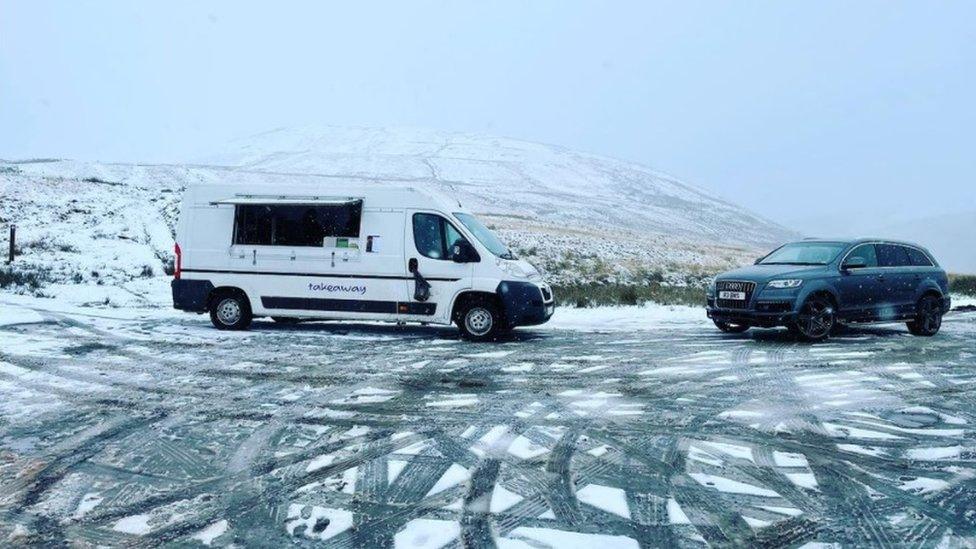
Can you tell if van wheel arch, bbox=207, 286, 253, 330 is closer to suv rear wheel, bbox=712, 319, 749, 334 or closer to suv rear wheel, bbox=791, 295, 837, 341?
suv rear wheel, bbox=712, 319, 749, 334

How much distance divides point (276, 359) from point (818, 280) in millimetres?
8298

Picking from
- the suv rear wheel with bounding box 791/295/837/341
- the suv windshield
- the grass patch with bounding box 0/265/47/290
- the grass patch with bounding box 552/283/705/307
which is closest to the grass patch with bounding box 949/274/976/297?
the grass patch with bounding box 552/283/705/307

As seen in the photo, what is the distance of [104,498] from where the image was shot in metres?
4.25

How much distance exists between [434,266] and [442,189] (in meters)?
63.0

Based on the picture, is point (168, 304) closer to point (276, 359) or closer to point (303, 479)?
point (276, 359)

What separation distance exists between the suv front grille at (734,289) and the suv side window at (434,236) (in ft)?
14.5

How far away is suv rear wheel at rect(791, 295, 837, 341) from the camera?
11.5m

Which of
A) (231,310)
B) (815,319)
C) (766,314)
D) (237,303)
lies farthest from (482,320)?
(815,319)

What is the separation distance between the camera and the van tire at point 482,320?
11172 millimetres

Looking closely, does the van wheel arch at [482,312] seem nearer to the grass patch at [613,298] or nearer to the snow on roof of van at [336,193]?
the snow on roof of van at [336,193]

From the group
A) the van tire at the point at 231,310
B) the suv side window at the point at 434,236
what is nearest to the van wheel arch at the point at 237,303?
the van tire at the point at 231,310

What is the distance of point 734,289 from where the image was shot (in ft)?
38.9

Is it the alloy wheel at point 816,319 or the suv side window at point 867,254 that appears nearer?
the alloy wheel at point 816,319

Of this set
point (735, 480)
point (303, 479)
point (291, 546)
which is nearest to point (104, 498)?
point (303, 479)
